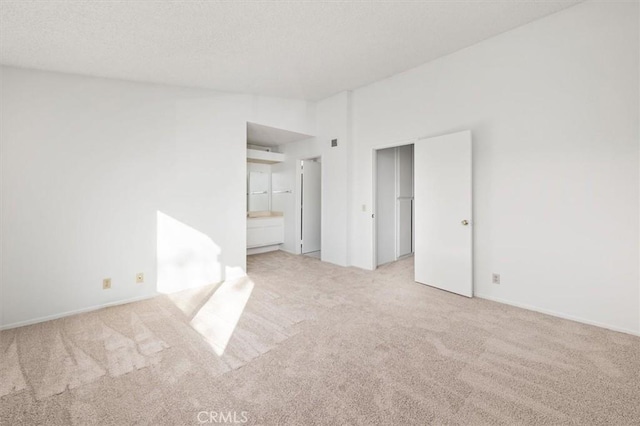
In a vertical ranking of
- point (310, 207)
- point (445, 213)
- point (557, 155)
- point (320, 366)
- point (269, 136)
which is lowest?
point (320, 366)

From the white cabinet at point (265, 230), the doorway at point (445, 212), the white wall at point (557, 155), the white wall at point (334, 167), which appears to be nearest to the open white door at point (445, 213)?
the doorway at point (445, 212)

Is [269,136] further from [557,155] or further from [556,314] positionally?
[556,314]

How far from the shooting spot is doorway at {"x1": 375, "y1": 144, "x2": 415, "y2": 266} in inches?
186

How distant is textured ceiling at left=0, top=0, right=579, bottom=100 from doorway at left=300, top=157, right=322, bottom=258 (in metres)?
2.48

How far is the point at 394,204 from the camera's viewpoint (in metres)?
5.06

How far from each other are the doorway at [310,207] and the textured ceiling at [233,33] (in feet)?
8.13

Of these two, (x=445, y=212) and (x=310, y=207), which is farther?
(x=310, y=207)

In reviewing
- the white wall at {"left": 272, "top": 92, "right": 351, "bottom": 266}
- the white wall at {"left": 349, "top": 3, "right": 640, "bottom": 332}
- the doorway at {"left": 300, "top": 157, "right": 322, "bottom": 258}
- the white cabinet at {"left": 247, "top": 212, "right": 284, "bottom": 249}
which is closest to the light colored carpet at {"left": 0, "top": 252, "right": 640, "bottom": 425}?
the white wall at {"left": 349, "top": 3, "right": 640, "bottom": 332}

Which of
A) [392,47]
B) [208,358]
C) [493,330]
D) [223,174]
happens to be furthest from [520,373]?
[223,174]

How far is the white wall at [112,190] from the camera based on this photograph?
2637 mm

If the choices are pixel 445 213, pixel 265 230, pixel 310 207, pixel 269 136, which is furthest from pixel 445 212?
pixel 265 230

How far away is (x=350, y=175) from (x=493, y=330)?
3.00 metres

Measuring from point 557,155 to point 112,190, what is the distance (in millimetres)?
4737

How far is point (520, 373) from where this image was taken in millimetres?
1844
